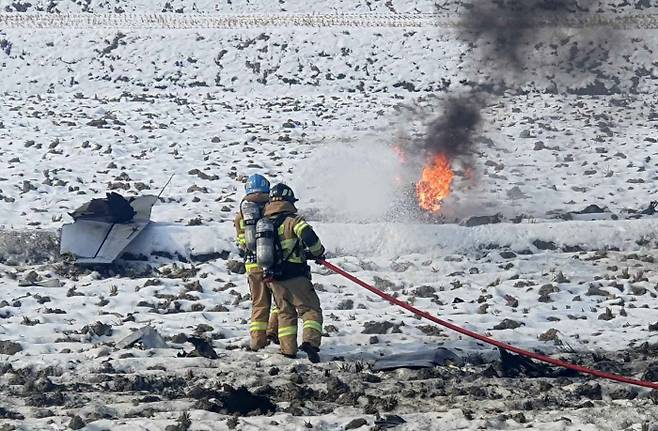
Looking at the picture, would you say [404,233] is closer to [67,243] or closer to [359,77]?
[67,243]

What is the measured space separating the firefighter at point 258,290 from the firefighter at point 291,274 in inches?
9.0

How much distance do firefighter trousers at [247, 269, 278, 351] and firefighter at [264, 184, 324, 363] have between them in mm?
224

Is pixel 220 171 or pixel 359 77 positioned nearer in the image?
pixel 220 171

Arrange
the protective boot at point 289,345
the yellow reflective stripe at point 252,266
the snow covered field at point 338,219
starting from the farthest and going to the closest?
the yellow reflective stripe at point 252,266
the protective boot at point 289,345
the snow covered field at point 338,219

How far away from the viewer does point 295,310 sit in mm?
10523

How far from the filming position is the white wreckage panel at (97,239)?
13.9 meters

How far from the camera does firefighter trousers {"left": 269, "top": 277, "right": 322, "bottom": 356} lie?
10227 millimetres

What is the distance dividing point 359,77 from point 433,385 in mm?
22080

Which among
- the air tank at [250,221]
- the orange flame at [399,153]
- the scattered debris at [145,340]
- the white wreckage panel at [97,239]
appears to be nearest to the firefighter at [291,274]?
the air tank at [250,221]

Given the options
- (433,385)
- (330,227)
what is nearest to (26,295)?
(330,227)

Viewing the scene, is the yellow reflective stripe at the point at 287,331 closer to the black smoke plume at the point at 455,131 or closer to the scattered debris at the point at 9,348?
the scattered debris at the point at 9,348

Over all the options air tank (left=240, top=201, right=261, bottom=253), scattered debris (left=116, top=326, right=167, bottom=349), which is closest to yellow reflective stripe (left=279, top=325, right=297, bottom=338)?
air tank (left=240, top=201, right=261, bottom=253)

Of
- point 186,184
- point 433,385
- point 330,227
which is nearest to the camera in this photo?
point 433,385

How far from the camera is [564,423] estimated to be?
7938mm
